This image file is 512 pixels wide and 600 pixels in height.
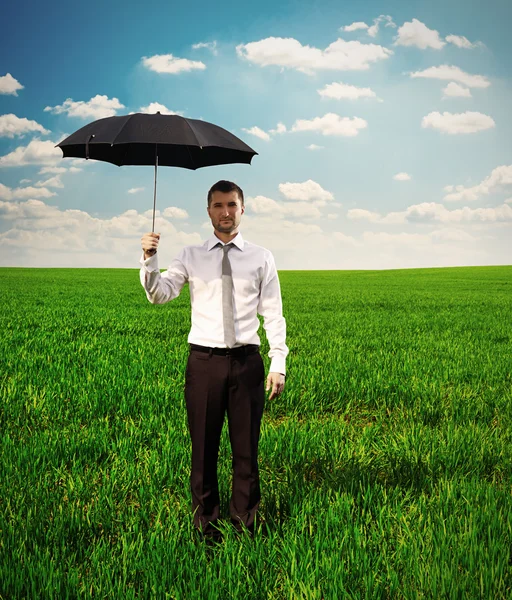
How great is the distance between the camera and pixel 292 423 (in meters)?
5.70

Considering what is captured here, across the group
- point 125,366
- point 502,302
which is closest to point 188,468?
point 125,366

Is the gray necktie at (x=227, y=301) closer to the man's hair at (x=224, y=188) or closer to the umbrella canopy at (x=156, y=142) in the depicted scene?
the man's hair at (x=224, y=188)

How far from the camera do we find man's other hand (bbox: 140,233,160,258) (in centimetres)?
324

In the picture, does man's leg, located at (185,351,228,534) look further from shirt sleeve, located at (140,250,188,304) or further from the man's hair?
the man's hair

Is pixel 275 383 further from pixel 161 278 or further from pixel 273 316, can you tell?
pixel 161 278

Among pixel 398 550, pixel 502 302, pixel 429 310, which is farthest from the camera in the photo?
pixel 502 302

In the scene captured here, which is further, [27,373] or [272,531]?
[27,373]

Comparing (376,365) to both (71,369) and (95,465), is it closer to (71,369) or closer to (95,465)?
(71,369)

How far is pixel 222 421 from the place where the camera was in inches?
134

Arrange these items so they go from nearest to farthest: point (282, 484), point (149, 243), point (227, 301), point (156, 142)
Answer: point (149, 243)
point (227, 301)
point (156, 142)
point (282, 484)

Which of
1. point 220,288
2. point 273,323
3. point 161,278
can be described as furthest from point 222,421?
point 161,278

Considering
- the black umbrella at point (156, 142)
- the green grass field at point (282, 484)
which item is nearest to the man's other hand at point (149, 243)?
Answer: the black umbrella at point (156, 142)

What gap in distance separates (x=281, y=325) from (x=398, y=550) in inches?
60.1

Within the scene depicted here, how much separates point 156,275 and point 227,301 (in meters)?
0.47
